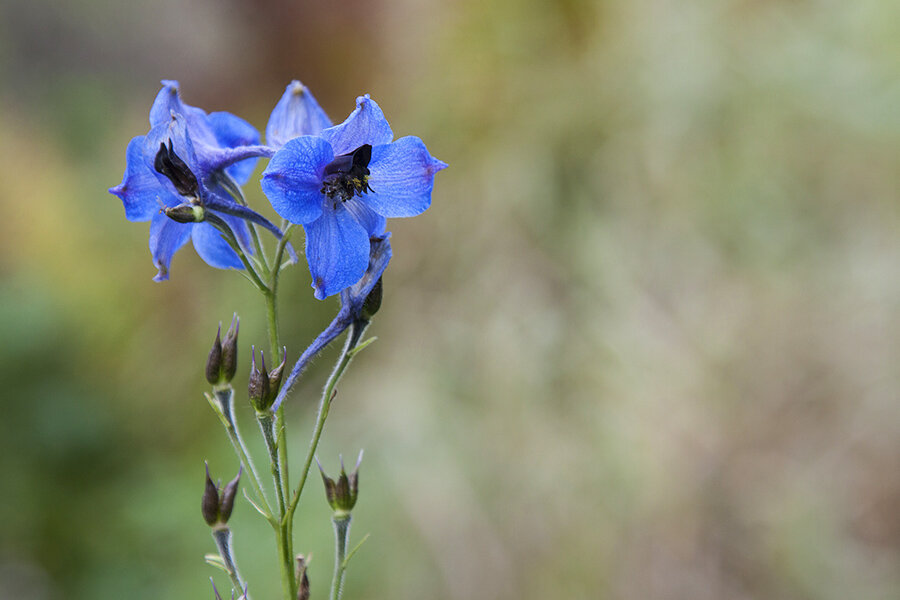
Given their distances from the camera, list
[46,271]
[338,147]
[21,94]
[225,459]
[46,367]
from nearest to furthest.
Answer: [338,147], [225,459], [46,367], [46,271], [21,94]

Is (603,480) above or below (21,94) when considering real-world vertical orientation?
below

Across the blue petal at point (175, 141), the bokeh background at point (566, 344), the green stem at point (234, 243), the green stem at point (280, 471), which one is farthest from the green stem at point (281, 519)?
the bokeh background at point (566, 344)

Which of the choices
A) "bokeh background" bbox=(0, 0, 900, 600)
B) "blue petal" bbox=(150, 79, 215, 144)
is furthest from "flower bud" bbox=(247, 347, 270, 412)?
"bokeh background" bbox=(0, 0, 900, 600)

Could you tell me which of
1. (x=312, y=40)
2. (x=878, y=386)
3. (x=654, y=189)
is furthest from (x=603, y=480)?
(x=312, y=40)

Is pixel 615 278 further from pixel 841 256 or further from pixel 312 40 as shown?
pixel 312 40

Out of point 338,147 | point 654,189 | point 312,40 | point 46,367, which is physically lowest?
point 338,147

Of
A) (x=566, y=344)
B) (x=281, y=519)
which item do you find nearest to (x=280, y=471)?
Answer: (x=281, y=519)

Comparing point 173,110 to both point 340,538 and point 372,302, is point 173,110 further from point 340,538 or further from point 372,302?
point 340,538

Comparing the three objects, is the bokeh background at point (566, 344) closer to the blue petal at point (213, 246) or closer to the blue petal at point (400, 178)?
the blue petal at point (213, 246)
